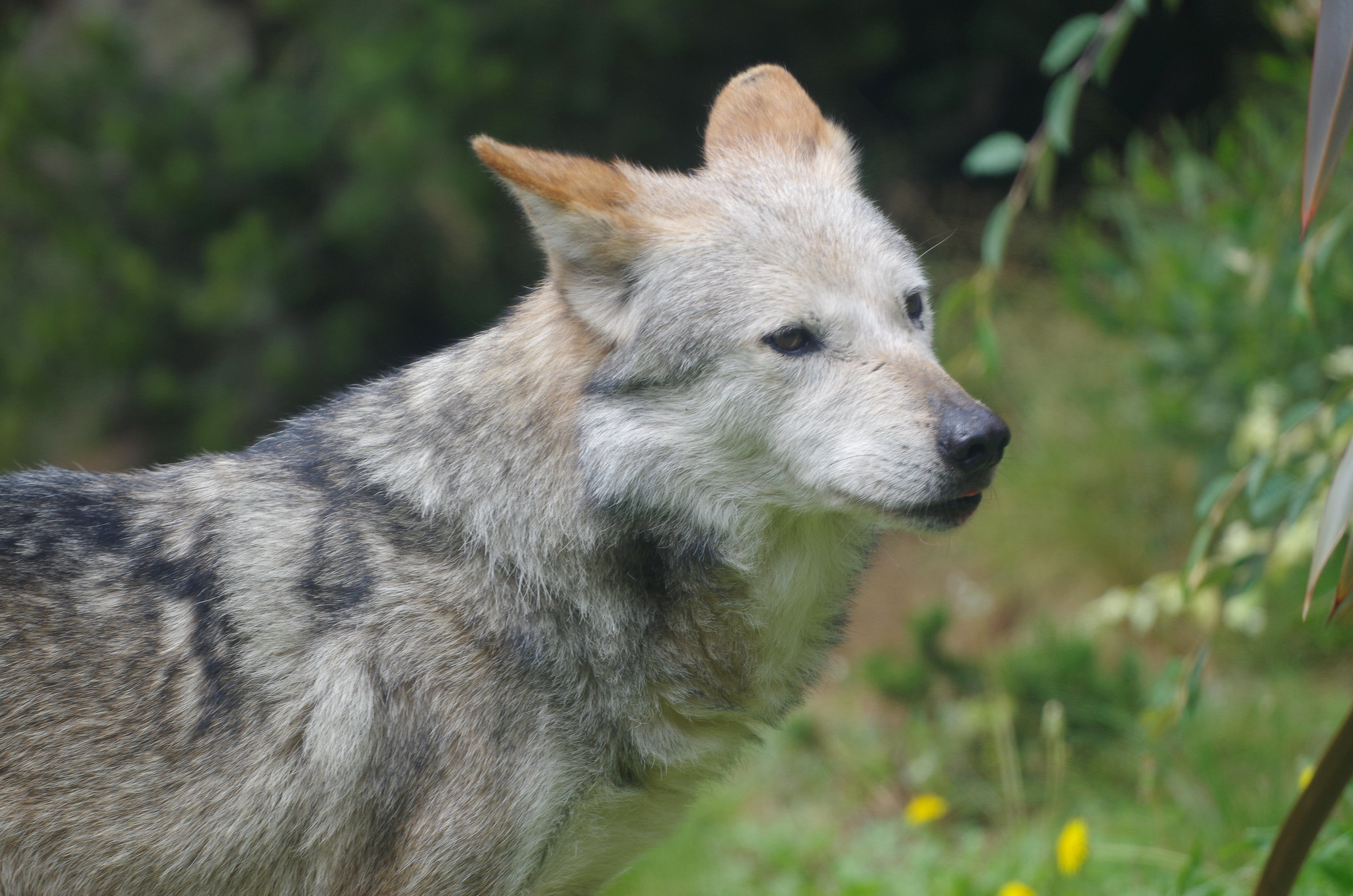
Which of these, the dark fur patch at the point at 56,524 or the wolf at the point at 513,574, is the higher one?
the dark fur patch at the point at 56,524

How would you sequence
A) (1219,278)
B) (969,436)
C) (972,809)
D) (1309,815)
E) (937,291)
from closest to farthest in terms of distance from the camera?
(1309,815) → (969,436) → (972,809) → (1219,278) → (937,291)

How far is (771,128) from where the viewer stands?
2889 millimetres

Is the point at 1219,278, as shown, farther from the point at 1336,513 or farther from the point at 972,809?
the point at 1336,513

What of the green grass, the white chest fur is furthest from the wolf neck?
the green grass

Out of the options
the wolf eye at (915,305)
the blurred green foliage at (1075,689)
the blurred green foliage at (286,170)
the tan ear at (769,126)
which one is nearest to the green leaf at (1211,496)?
the wolf eye at (915,305)

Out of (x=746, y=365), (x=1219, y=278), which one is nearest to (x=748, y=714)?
(x=746, y=365)

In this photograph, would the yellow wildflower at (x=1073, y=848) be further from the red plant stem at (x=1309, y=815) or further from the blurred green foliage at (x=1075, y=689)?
the blurred green foliage at (x=1075, y=689)

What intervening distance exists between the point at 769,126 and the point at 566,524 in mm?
1266

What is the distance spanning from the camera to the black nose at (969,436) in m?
2.26

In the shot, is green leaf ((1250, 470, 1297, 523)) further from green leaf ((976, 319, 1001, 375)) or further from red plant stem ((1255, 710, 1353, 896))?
red plant stem ((1255, 710, 1353, 896))

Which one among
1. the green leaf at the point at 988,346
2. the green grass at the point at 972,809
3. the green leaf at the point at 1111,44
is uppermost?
the green leaf at the point at 1111,44

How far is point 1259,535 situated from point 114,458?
807cm

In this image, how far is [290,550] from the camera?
2432 mm

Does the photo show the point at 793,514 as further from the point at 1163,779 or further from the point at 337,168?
the point at 337,168
